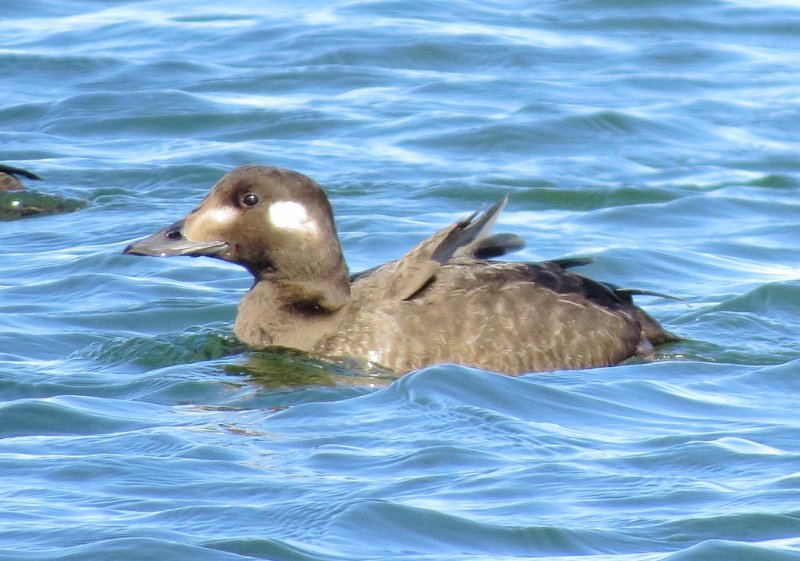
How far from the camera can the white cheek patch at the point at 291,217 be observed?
8.44m

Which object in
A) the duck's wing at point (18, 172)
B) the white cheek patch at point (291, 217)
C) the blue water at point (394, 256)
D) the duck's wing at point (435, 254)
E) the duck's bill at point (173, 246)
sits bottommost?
the blue water at point (394, 256)

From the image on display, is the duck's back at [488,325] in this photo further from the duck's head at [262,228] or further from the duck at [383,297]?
the duck's head at [262,228]

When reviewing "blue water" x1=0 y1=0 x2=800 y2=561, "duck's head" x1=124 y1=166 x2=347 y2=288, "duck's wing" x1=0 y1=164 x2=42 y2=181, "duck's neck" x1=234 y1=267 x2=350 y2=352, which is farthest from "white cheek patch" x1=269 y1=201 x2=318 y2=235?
"duck's wing" x1=0 y1=164 x2=42 y2=181

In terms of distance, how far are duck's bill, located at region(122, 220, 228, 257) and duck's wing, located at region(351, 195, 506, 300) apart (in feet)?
2.55

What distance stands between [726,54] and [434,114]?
3.82 m

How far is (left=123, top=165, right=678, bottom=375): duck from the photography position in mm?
8305

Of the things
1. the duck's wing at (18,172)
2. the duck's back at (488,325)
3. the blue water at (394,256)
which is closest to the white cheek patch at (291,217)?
the duck's back at (488,325)

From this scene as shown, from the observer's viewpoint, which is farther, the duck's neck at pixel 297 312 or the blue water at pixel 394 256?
the duck's neck at pixel 297 312

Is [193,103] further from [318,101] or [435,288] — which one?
[435,288]

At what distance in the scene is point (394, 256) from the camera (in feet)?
37.2

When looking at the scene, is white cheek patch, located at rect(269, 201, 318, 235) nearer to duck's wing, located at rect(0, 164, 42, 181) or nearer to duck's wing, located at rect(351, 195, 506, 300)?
duck's wing, located at rect(351, 195, 506, 300)

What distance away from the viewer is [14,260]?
1108 cm

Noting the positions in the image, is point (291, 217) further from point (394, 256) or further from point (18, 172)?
point (18, 172)

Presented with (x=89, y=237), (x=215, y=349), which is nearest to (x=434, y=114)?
(x=89, y=237)
